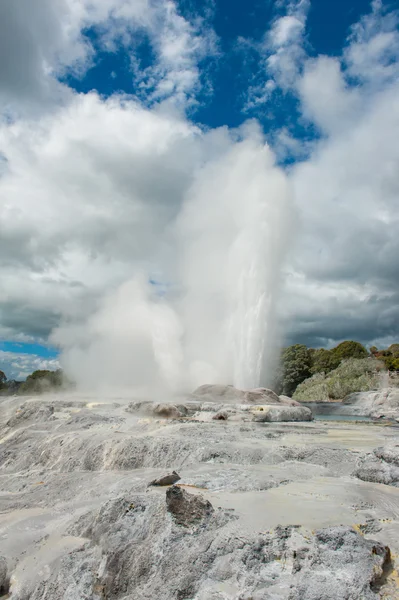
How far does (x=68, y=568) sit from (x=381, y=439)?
9.31 meters

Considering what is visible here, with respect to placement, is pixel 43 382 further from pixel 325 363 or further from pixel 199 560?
pixel 199 560

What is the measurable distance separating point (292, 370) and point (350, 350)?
17319 mm

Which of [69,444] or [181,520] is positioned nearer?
[181,520]

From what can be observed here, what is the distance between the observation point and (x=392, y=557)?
14.6 feet

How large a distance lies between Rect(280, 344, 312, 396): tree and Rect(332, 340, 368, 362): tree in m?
11.8

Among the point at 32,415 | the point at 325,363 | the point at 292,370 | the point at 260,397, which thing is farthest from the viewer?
the point at 325,363

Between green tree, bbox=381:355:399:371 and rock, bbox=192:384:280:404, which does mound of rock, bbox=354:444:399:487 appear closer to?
rock, bbox=192:384:280:404

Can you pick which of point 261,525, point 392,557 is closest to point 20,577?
point 261,525

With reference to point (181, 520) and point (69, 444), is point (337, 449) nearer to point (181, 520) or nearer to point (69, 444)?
point (181, 520)

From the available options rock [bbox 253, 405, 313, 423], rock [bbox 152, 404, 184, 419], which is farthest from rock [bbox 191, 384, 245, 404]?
rock [bbox 152, 404, 184, 419]

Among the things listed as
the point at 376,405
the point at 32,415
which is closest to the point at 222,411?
the point at 32,415

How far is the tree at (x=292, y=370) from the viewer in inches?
2096

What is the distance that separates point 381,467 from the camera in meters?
7.58

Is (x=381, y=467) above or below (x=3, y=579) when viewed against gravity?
above
